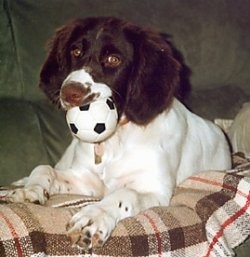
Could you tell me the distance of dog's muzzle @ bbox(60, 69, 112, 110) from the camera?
184 centimetres

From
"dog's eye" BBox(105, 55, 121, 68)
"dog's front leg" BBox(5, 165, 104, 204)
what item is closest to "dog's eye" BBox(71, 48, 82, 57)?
"dog's eye" BBox(105, 55, 121, 68)

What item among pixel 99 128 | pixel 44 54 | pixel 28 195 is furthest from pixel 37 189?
pixel 44 54

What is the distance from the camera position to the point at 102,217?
5.66ft

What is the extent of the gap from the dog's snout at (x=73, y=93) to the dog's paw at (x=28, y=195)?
0.31m

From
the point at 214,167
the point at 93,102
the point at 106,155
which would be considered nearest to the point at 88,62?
the point at 93,102

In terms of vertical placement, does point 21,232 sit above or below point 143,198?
above

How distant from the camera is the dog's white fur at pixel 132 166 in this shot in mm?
2016

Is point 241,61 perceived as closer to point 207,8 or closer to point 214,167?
point 207,8

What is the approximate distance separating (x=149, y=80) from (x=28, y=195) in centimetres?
49

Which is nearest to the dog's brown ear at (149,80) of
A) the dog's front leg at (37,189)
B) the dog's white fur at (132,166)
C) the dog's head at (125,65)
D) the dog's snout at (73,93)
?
the dog's head at (125,65)

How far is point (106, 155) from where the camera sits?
86.7 inches

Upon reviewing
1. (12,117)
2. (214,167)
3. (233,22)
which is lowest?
(214,167)

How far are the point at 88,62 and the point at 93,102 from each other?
0.56 feet

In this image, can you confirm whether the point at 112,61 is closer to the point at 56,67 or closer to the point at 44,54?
the point at 56,67
